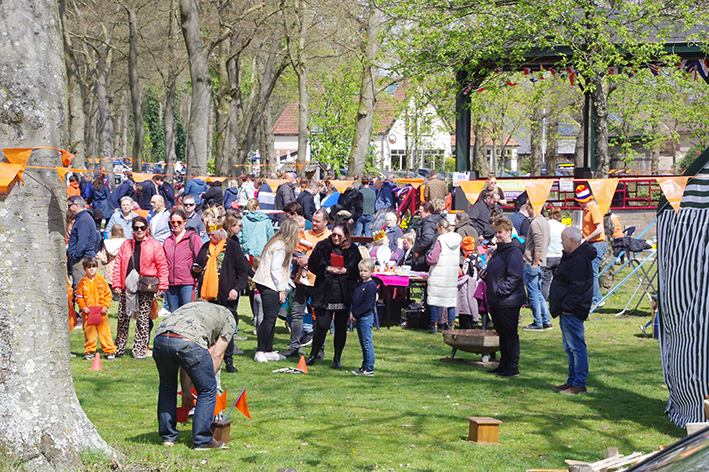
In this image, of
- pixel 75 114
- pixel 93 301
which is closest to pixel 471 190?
pixel 93 301

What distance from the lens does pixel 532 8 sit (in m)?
18.3

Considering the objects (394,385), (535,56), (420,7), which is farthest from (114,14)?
(394,385)

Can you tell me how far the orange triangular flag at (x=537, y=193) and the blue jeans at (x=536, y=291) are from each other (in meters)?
1.63

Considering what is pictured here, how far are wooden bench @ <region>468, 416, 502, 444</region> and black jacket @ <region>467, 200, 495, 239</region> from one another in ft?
Result: 26.1

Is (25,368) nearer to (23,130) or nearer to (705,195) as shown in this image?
(23,130)

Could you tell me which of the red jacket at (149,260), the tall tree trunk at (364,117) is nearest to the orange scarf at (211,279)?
the red jacket at (149,260)

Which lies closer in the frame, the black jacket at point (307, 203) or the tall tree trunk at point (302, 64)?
the black jacket at point (307, 203)

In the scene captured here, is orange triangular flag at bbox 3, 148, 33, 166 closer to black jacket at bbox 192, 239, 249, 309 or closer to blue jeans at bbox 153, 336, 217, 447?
blue jeans at bbox 153, 336, 217, 447

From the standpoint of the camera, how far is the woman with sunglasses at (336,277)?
9.75 m

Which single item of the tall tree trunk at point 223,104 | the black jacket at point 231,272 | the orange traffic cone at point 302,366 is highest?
the tall tree trunk at point 223,104

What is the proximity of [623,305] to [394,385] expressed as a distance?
312 inches

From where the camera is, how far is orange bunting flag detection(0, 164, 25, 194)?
5.39 meters

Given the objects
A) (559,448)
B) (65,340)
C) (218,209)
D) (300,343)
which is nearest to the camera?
(65,340)

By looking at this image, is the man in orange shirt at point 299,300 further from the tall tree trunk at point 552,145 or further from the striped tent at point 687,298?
the tall tree trunk at point 552,145
